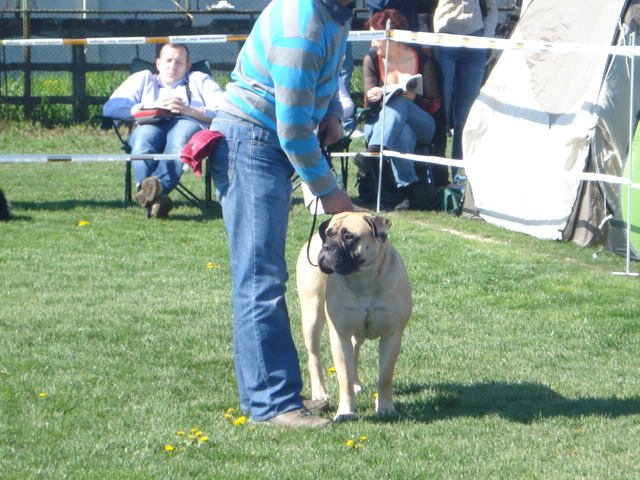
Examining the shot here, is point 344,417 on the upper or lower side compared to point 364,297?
lower

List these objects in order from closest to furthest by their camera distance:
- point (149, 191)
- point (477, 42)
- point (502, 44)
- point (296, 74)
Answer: point (296, 74) → point (502, 44) → point (477, 42) → point (149, 191)

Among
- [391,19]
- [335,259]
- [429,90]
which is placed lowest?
[335,259]

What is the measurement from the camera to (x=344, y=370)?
4344mm

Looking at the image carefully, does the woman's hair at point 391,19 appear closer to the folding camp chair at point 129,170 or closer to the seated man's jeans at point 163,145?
the folding camp chair at point 129,170

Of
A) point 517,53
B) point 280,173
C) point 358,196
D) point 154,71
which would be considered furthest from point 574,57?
point 280,173

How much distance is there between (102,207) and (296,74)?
630 centimetres

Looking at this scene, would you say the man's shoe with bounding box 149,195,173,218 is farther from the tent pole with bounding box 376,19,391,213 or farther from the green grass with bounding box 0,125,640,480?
the tent pole with bounding box 376,19,391,213

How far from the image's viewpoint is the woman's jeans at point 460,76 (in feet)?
34.2

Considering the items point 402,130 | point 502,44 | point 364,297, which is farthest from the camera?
point 402,130

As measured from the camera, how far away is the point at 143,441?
13.2 ft

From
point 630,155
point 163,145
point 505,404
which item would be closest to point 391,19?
point 163,145

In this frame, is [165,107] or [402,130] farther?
[402,130]

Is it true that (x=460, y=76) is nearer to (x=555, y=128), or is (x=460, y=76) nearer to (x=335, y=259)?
(x=555, y=128)

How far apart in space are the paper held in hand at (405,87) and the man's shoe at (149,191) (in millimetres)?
2246
